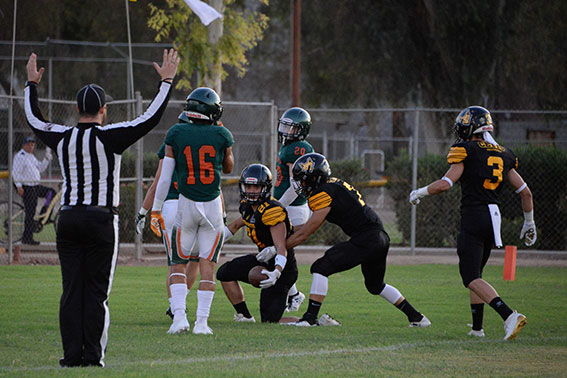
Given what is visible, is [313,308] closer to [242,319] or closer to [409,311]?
[242,319]

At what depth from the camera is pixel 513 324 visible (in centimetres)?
→ 763

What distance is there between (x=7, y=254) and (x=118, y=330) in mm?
8149

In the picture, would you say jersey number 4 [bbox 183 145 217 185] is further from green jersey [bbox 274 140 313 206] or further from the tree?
the tree

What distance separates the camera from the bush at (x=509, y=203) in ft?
55.5

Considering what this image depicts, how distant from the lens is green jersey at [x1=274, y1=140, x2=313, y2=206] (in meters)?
9.80

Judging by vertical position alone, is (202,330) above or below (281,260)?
below

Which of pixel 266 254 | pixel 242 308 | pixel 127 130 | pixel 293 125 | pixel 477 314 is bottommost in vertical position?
pixel 242 308

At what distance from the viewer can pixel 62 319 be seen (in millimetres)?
6109

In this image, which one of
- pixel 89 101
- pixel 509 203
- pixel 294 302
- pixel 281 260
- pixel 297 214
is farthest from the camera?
pixel 509 203

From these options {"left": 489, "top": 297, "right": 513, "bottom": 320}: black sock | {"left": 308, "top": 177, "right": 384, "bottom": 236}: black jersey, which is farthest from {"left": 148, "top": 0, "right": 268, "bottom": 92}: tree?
{"left": 489, "top": 297, "right": 513, "bottom": 320}: black sock

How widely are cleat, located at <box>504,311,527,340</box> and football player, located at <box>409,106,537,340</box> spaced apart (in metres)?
0.02

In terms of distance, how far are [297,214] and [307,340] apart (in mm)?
→ 2681

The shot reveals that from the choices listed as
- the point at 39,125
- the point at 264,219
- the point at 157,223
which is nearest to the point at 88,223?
the point at 39,125

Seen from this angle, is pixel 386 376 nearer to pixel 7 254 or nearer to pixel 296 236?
pixel 296 236
